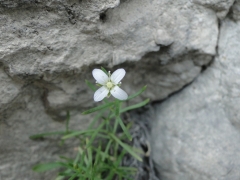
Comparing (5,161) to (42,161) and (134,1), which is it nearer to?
(42,161)

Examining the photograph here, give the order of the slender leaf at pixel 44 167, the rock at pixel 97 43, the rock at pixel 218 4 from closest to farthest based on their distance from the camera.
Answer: the rock at pixel 97 43, the rock at pixel 218 4, the slender leaf at pixel 44 167

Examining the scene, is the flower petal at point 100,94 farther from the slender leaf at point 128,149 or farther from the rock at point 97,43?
the slender leaf at point 128,149

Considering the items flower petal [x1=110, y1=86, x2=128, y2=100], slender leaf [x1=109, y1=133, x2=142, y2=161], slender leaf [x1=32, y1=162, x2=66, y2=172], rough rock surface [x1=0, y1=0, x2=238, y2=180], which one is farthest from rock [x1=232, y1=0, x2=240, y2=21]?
slender leaf [x1=32, y1=162, x2=66, y2=172]

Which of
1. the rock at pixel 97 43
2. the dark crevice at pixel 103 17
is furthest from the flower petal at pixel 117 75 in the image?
the dark crevice at pixel 103 17

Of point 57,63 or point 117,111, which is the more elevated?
point 57,63

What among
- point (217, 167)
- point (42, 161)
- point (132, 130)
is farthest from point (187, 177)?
point (42, 161)

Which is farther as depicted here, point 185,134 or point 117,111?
point 185,134
